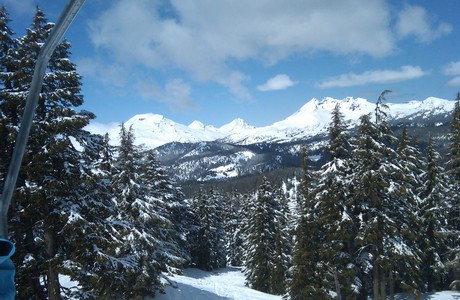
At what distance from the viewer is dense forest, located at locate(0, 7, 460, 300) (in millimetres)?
11398

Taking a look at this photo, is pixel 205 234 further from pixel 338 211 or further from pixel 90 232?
pixel 90 232

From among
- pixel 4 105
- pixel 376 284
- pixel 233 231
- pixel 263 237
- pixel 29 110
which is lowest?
pixel 233 231

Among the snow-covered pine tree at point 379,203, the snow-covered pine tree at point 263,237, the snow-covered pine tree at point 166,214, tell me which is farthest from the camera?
the snow-covered pine tree at point 263,237

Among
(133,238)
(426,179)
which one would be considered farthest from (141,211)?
(426,179)

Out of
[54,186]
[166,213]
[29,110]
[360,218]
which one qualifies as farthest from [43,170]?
[166,213]

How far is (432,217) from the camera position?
34188 millimetres

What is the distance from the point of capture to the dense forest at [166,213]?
449 inches

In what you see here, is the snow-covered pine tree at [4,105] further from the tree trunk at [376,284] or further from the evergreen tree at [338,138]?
the tree trunk at [376,284]

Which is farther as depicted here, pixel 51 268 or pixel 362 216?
pixel 362 216

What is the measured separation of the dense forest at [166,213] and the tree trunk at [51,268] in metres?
0.03

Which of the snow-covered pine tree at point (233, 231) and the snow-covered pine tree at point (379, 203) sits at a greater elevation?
the snow-covered pine tree at point (379, 203)

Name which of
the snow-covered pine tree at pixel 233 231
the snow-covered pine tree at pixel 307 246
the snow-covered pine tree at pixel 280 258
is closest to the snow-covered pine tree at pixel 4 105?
the snow-covered pine tree at pixel 307 246

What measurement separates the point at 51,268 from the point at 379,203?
19176mm

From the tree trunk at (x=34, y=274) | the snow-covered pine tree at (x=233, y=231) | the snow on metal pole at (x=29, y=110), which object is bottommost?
the snow-covered pine tree at (x=233, y=231)
